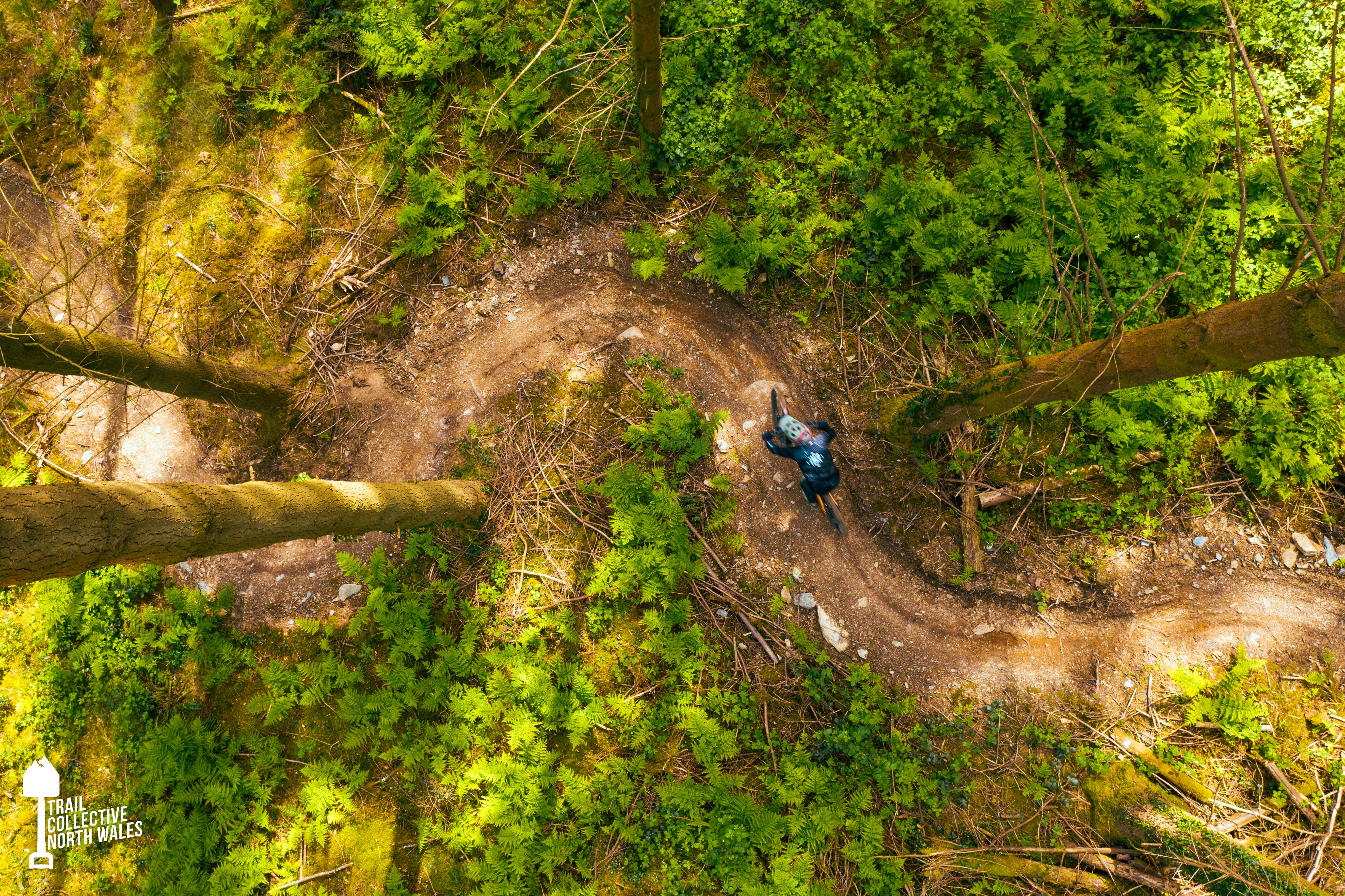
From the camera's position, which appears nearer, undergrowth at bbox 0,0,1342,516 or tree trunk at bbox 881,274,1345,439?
tree trunk at bbox 881,274,1345,439

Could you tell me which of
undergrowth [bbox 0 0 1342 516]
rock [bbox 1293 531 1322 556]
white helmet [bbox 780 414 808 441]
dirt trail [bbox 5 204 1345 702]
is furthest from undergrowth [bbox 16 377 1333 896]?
undergrowth [bbox 0 0 1342 516]

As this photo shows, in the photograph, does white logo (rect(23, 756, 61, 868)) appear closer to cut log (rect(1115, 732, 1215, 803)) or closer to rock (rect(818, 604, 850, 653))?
rock (rect(818, 604, 850, 653))

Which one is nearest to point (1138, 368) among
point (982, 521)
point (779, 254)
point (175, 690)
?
point (982, 521)

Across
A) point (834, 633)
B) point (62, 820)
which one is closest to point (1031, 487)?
point (834, 633)

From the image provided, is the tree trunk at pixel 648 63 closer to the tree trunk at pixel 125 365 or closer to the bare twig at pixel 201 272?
→ the tree trunk at pixel 125 365

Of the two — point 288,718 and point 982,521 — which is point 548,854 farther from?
point 982,521

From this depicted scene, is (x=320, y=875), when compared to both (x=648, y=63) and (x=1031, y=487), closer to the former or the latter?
(x=1031, y=487)

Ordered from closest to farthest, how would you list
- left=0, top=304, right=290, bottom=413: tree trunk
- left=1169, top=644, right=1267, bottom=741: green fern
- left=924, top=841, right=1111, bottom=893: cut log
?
left=0, top=304, right=290, bottom=413: tree trunk < left=924, top=841, right=1111, bottom=893: cut log < left=1169, top=644, right=1267, bottom=741: green fern
